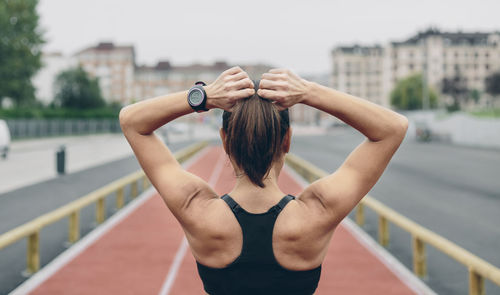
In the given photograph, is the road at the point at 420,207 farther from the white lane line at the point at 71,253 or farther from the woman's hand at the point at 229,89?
the woman's hand at the point at 229,89

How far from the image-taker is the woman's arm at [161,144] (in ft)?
5.64

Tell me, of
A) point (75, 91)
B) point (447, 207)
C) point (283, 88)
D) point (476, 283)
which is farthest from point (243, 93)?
point (75, 91)

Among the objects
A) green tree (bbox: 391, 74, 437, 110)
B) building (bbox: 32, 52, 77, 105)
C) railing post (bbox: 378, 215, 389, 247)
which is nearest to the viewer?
railing post (bbox: 378, 215, 389, 247)

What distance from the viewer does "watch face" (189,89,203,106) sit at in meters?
1.72

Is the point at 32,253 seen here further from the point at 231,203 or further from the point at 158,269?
the point at 231,203

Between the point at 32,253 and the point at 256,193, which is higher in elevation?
the point at 256,193

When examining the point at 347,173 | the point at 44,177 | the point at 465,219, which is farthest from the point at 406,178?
the point at 347,173

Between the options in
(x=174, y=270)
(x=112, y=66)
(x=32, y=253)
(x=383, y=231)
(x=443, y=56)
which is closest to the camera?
(x=32, y=253)

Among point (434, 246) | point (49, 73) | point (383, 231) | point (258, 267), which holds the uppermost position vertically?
point (49, 73)

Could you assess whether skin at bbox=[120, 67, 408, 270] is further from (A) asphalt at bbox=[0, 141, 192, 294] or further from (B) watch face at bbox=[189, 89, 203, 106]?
(A) asphalt at bbox=[0, 141, 192, 294]

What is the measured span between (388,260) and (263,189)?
6.96 metres

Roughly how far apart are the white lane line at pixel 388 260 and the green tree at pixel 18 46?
1855 inches

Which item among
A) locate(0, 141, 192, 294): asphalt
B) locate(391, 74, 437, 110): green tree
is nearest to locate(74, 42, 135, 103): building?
locate(391, 74, 437, 110): green tree

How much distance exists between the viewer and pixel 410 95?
98.1m
